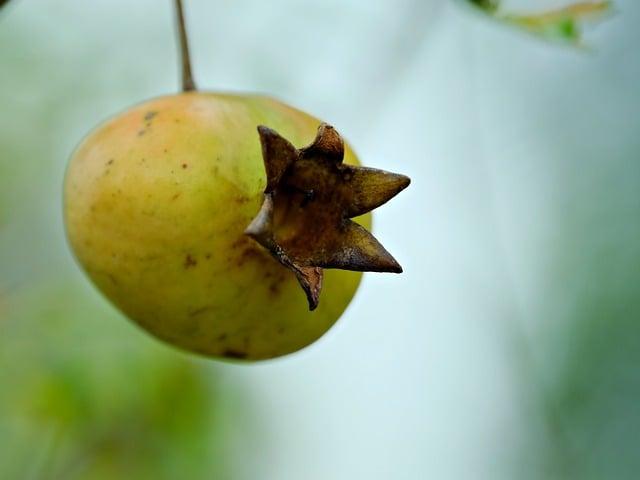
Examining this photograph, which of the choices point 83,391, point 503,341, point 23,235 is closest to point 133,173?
point 83,391

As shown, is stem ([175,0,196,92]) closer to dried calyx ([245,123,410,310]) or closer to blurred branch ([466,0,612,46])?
dried calyx ([245,123,410,310])

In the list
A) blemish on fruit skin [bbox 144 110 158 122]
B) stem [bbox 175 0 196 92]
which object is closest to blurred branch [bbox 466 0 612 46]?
stem [bbox 175 0 196 92]

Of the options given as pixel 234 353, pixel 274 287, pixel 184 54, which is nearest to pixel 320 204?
pixel 274 287

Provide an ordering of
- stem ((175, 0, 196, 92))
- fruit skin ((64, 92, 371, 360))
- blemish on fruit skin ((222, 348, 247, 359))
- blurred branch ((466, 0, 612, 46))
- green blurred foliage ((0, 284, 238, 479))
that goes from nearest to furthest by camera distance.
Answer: fruit skin ((64, 92, 371, 360)), blemish on fruit skin ((222, 348, 247, 359)), stem ((175, 0, 196, 92)), blurred branch ((466, 0, 612, 46)), green blurred foliage ((0, 284, 238, 479))

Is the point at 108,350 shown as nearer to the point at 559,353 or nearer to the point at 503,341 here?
the point at 503,341

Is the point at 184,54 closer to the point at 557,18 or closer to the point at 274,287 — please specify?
the point at 274,287

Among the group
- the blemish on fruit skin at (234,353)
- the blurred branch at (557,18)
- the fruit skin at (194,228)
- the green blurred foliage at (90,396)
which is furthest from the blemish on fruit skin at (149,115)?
the green blurred foliage at (90,396)
